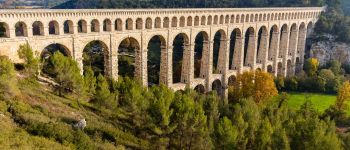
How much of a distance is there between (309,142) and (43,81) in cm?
2878

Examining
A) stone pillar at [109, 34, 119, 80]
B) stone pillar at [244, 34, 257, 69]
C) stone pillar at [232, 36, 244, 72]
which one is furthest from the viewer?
stone pillar at [244, 34, 257, 69]

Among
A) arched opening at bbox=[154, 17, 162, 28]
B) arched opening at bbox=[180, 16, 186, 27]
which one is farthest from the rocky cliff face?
arched opening at bbox=[154, 17, 162, 28]

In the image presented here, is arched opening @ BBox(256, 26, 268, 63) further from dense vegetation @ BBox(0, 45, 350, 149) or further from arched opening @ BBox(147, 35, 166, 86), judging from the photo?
dense vegetation @ BBox(0, 45, 350, 149)

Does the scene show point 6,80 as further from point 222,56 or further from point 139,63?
point 222,56

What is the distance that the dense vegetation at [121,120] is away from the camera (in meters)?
26.9

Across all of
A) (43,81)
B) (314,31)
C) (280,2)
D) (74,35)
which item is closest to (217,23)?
(74,35)

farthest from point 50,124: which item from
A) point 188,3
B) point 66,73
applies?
point 188,3

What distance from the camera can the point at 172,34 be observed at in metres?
55.0

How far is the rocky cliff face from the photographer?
302 ft

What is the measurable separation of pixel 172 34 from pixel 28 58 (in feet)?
78.1

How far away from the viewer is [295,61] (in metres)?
89.2

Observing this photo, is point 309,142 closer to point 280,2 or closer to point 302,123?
point 302,123

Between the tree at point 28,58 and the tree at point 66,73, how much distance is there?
6.29 ft

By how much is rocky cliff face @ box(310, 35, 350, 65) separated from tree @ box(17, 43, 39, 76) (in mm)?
75993
